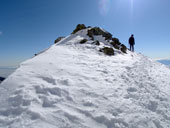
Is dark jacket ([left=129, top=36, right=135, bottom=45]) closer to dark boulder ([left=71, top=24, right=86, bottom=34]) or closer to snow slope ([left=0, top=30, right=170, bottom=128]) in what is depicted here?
dark boulder ([left=71, top=24, right=86, bottom=34])

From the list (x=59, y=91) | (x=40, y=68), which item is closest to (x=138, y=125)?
(x=59, y=91)

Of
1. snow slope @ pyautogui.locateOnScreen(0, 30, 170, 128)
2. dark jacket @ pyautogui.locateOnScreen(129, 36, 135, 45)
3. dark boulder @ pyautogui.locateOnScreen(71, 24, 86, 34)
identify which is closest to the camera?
snow slope @ pyautogui.locateOnScreen(0, 30, 170, 128)

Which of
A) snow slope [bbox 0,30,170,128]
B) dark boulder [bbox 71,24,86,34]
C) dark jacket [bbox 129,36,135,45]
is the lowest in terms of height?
snow slope [bbox 0,30,170,128]

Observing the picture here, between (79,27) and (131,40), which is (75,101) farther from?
(79,27)

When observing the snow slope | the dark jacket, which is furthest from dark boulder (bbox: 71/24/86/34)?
the snow slope

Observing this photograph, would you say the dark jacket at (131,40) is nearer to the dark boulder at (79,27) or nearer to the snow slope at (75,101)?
the dark boulder at (79,27)

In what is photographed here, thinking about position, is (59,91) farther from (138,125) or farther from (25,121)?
(138,125)

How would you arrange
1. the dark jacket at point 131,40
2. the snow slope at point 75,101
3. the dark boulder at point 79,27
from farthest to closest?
the dark boulder at point 79,27 → the dark jacket at point 131,40 → the snow slope at point 75,101

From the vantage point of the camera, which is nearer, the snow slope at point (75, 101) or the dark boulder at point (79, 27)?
the snow slope at point (75, 101)

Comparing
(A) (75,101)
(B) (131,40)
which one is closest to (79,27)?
(B) (131,40)

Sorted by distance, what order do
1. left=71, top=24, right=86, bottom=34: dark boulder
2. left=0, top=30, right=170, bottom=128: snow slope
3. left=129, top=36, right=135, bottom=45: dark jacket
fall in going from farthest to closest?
left=71, top=24, right=86, bottom=34: dark boulder → left=129, top=36, right=135, bottom=45: dark jacket → left=0, top=30, right=170, bottom=128: snow slope

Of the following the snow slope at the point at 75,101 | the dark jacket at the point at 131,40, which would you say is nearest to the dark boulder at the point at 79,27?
the dark jacket at the point at 131,40

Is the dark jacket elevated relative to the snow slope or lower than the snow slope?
elevated

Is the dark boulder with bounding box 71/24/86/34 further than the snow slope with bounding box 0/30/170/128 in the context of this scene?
Yes
